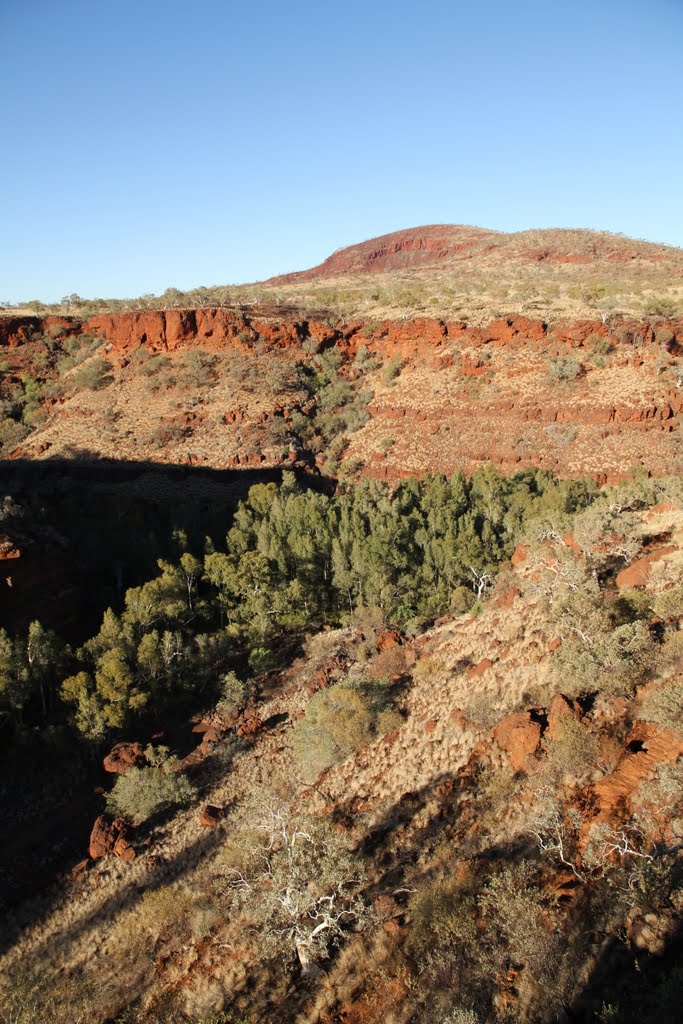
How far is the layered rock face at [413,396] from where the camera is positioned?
94.9 ft

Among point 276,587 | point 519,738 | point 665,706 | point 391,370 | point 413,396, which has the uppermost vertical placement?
point 391,370

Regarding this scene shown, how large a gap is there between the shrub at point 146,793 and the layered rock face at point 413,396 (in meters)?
19.4

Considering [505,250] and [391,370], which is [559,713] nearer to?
[391,370]

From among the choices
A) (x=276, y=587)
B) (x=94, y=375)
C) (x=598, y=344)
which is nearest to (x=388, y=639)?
(x=276, y=587)

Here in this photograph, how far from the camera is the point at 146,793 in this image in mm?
11898

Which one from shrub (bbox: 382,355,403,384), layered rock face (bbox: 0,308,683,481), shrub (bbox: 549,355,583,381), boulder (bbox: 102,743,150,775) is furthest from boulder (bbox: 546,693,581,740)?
shrub (bbox: 382,355,403,384)

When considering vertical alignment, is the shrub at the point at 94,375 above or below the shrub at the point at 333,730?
above

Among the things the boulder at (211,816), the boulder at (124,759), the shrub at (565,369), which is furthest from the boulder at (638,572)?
the shrub at (565,369)

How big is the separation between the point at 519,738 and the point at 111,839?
7.86 meters

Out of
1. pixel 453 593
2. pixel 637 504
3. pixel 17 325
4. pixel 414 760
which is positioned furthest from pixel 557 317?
pixel 17 325

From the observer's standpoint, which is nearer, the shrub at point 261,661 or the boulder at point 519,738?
the boulder at point 519,738

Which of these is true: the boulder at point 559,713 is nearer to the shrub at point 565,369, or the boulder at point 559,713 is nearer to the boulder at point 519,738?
the boulder at point 519,738

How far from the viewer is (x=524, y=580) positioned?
16.3 meters

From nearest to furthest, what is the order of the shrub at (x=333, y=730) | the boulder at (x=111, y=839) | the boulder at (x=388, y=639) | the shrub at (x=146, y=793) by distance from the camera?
the boulder at (x=111, y=839)
the shrub at (x=146, y=793)
the shrub at (x=333, y=730)
the boulder at (x=388, y=639)
